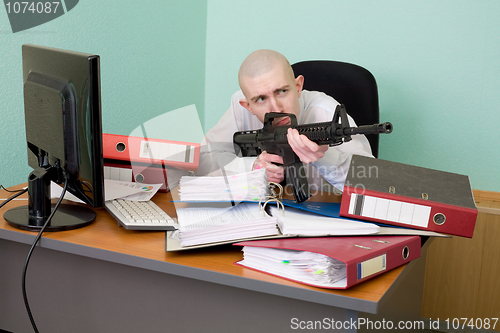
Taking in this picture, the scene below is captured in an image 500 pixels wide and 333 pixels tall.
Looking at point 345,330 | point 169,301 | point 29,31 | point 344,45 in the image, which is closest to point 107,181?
point 169,301

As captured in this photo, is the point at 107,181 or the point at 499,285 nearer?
the point at 107,181

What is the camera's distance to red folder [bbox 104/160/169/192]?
117 cm

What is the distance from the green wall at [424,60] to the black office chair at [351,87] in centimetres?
46

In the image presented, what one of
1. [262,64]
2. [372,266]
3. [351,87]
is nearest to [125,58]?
[262,64]

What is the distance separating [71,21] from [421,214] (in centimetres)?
138

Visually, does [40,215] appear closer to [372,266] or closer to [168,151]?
[168,151]

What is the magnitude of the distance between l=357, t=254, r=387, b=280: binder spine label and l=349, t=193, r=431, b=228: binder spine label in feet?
0.48

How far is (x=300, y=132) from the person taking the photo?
1.01 m

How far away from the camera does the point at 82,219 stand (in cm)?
91

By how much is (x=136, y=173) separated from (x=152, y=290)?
452 mm

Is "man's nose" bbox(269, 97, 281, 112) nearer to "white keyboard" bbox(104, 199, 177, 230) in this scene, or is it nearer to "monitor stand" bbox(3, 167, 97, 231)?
"white keyboard" bbox(104, 199, 177, 230)

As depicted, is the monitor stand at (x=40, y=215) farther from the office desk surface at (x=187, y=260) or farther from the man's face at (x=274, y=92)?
the man's face at (x=274, y=92)

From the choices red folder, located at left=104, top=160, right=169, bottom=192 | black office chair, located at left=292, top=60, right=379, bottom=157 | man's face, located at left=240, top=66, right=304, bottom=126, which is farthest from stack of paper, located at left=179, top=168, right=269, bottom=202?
black office chair, located at left=292, top=60, right=379, bottom=157

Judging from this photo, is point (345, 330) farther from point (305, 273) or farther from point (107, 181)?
point (107, 181)
